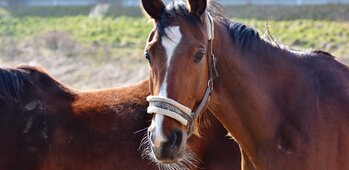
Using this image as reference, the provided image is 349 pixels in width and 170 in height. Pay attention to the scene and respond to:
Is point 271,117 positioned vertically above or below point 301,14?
above

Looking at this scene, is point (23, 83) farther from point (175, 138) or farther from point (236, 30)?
point (175, 138)

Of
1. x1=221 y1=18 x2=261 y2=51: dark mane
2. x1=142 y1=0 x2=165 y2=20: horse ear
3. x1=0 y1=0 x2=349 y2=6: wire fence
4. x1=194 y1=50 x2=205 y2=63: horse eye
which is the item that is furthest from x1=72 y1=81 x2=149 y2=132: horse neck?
x1=0 y1=0 x2=349 y2=6: wire fence

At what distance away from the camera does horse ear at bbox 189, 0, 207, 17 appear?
4691 millimetres

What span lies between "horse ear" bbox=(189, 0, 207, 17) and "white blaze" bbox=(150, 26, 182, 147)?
20cm

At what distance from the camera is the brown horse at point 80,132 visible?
632cm

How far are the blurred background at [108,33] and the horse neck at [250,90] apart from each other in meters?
12.6

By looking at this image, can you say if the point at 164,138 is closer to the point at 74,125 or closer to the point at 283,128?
the point at 283,128

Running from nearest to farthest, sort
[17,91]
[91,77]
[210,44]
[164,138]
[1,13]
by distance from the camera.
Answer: [164,138], [210,44], [17,91], [91,77], [1,13]

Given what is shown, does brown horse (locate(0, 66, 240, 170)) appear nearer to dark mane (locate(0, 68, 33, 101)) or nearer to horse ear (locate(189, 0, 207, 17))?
dark mane (locate(0, 68, 33, 101))

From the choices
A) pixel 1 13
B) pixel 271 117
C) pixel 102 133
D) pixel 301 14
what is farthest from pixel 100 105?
pixel 1 13

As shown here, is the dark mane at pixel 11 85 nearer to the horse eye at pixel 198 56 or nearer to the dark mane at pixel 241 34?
the dark mane at pixel 241 34

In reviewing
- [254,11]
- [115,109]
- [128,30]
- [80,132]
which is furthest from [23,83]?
[254,11]

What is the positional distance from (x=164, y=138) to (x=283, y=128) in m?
1.04

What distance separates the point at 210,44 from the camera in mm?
4750
